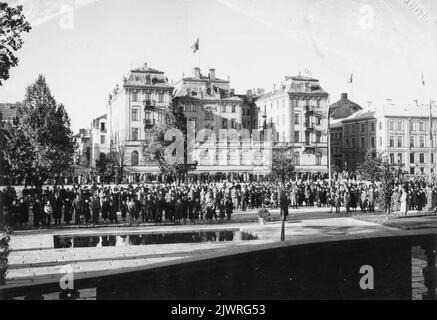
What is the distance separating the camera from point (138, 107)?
227 ft

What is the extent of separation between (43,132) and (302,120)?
40240 mm

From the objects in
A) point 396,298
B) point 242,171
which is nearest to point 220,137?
point 242,171

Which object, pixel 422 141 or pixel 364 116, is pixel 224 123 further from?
pixel 422 141

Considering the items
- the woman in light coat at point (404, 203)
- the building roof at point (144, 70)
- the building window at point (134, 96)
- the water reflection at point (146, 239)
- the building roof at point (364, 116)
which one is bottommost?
the water reflection at point (146, 239)

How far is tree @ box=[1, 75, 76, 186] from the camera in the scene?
42.4 metres

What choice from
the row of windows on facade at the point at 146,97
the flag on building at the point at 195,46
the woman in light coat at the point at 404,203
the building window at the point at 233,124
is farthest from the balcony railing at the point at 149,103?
the woman in light coat at the point at 404,203

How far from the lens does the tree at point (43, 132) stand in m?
42.4

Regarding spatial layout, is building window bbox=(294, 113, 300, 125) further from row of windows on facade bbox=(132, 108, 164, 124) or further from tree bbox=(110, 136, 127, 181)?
tree bbox=(110, 136, 127, 181)

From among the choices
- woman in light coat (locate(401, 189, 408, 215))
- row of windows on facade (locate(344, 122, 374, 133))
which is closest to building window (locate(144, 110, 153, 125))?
row of windows on facade (locate(344, 122, 374, 133))

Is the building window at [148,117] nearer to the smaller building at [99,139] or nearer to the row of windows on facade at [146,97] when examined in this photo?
the row of windows on facade at [146,97]

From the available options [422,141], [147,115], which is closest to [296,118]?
[422,141]

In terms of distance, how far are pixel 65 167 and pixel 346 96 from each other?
6143cm

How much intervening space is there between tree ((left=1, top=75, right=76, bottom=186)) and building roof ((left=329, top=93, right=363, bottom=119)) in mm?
53977

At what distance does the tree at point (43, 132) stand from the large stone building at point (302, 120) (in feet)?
107
